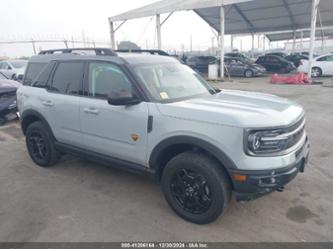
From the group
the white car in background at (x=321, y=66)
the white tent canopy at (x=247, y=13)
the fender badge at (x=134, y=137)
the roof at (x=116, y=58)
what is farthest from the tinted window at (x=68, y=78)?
the white car in background at (x=321, y=66)

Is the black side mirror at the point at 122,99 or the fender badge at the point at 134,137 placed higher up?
the black side mirror at the point at 122,99

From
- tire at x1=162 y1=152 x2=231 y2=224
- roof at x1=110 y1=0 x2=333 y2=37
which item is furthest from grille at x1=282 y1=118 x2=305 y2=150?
roof at x1=110 y1=0 x2=333 y2=37

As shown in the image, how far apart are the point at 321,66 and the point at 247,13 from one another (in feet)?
28.2

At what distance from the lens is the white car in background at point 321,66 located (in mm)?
18359

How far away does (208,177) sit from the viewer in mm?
2814

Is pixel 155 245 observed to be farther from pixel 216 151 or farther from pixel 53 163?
pixel 53 163

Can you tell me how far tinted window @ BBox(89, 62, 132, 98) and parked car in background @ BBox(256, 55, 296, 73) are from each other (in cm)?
2188

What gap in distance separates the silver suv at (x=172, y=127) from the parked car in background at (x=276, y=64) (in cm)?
2103

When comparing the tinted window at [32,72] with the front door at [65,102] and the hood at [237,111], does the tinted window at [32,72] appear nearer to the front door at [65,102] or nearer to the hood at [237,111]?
the front door at [65,102]

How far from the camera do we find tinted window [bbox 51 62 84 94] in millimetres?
3979

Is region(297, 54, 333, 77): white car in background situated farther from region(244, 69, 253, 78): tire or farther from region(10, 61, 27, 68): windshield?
region(10, 61, 27, 68): windshield

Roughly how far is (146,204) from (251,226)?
4.17 feet

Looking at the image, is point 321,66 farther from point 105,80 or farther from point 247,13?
point 105,80

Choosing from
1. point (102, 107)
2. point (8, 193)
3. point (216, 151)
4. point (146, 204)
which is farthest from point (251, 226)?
point (8, 193)
